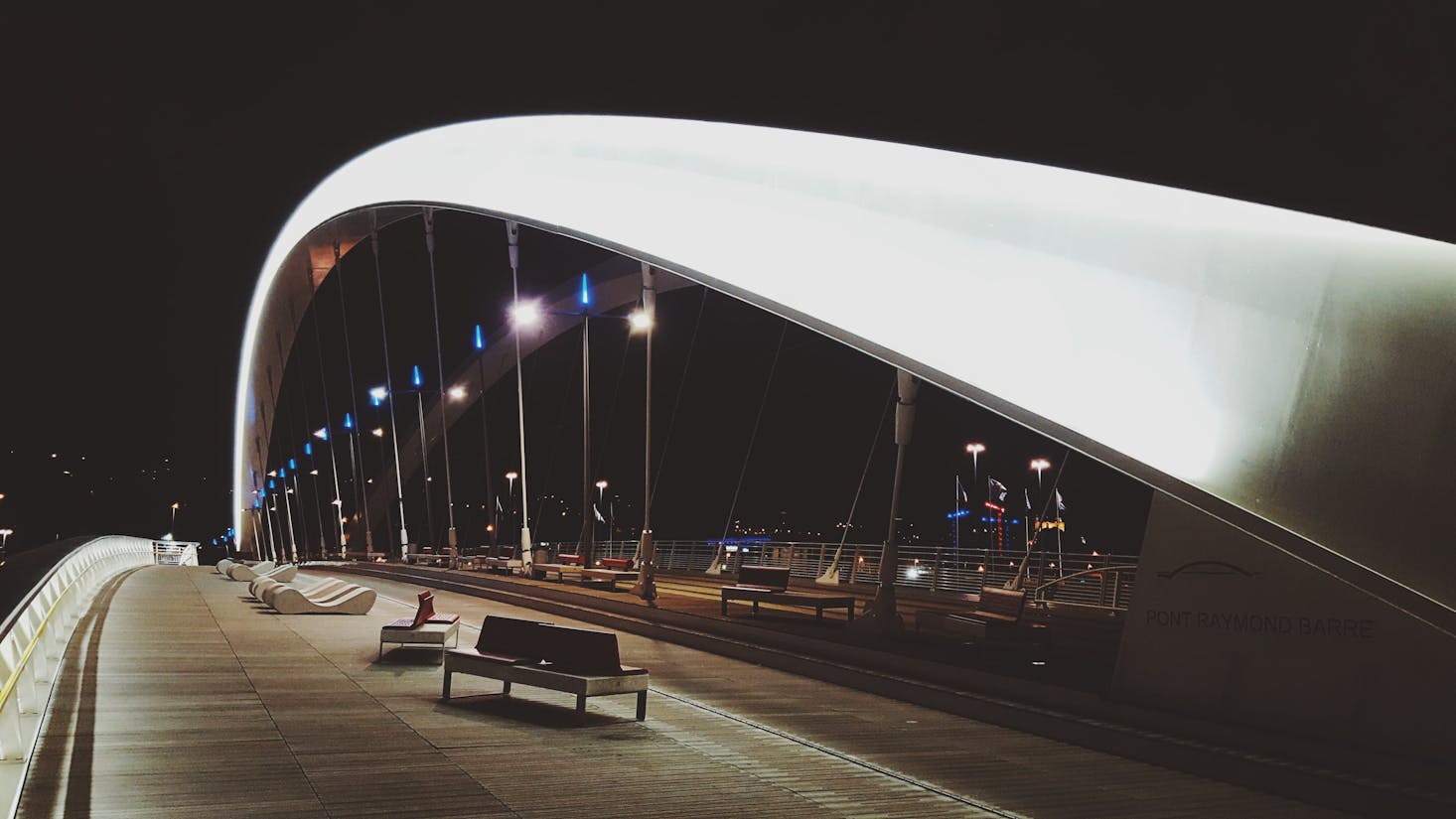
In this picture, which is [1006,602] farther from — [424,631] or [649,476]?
[649,476]

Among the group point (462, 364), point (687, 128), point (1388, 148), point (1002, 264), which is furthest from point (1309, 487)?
point (462, 364)

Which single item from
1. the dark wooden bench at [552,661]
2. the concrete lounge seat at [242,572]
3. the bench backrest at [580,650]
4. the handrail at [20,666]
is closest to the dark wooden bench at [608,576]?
the concrete lounge seat at [242,572]

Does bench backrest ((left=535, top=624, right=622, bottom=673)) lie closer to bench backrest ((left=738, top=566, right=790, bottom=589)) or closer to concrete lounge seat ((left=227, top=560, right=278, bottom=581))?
bench backrest ((left=738, top=566, right=790, bottom=589))

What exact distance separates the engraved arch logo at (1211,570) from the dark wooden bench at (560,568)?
13338 millimetres

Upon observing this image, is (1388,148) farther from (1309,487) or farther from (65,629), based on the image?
(65,629)

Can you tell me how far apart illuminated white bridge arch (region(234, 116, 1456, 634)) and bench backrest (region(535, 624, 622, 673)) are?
2.83 metres

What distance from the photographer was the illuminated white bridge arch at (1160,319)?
5270 millimetres

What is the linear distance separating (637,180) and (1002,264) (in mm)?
8102

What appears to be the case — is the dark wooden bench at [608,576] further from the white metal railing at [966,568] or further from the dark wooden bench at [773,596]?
the white metal railing at [966,568]

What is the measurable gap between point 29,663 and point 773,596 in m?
8.09

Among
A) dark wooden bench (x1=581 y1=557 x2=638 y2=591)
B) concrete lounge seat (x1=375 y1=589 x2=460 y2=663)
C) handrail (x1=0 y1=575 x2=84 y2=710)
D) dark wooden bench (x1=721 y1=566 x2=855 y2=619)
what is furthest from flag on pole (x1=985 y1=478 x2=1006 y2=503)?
handrail (x1=0 y1=575 x2=84 y2=710)

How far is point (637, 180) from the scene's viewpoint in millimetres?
15102

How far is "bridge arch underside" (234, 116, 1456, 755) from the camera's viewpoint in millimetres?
5277

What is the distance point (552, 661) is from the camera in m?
7.69
